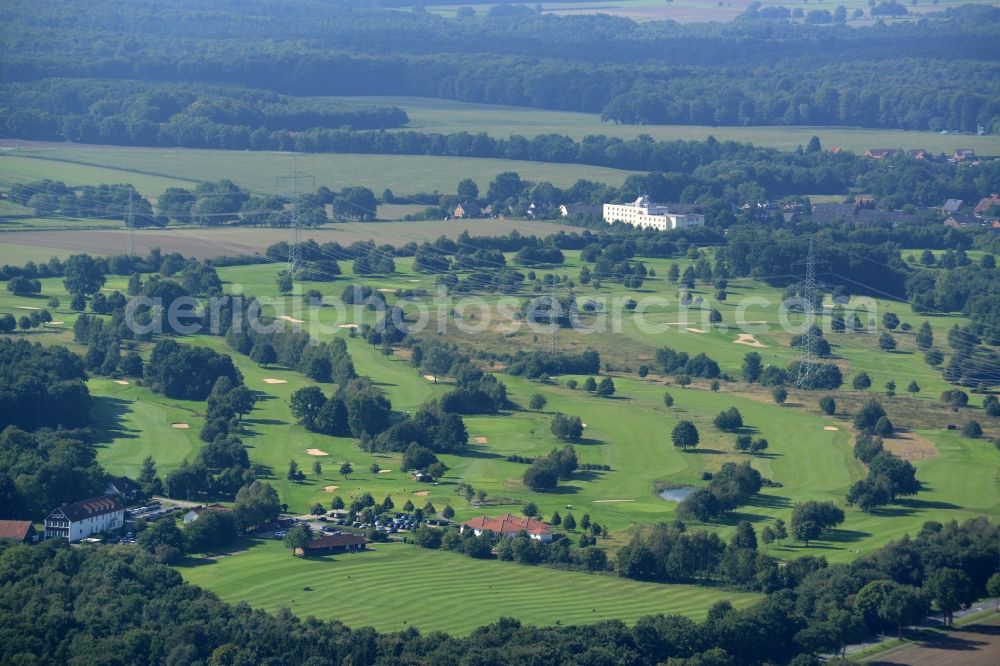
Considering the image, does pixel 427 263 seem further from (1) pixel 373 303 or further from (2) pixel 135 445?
(2) pixel 135 445

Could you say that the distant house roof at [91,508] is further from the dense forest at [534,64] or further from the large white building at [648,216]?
the dense forest at [534,64]

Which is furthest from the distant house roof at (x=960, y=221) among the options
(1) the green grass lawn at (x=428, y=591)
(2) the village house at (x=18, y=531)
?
(2) the village house at (x=18, y=531)

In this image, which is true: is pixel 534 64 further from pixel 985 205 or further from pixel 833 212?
pixel 833 212

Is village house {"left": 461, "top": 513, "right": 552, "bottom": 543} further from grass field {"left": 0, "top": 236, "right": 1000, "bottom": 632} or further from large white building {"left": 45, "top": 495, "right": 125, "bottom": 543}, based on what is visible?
large white building {"left": 45, "top": 495, "right": 125, "bottom": 543}

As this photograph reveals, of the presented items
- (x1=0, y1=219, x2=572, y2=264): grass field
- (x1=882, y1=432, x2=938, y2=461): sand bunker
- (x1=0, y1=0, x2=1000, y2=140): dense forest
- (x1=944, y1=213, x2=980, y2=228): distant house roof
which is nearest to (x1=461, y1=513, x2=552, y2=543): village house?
(x1=882, y1=432, x2=938, y2=461): sand bunker

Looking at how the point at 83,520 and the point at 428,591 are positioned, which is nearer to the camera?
the point at 428,591

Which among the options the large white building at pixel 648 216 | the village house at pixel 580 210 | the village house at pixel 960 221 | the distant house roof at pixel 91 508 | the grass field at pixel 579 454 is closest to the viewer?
the grass field at pixel 579 454

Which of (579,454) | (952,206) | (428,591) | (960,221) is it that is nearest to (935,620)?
(428,591)
